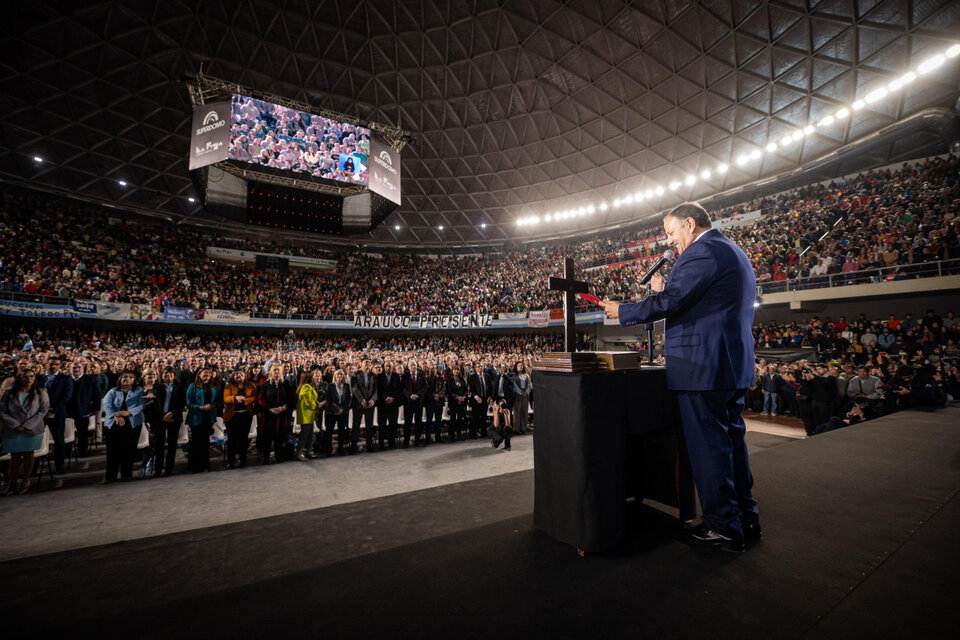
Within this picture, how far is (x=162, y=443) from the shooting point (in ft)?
21.5

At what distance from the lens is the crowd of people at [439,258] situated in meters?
16.0

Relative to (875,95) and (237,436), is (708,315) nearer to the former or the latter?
(237,436)

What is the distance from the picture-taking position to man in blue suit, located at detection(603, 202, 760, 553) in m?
2.24

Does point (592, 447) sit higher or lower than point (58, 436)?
higher

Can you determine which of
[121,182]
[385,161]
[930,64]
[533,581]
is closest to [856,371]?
[533,581]

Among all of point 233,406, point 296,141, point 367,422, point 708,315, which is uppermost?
point 296,141

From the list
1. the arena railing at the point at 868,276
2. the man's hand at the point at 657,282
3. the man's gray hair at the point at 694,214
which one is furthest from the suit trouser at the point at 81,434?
the arena railing at the point at 868,276

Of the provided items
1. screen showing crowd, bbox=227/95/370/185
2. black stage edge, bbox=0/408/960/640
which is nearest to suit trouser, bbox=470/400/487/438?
black stage edge, bbox=0/408/960/640

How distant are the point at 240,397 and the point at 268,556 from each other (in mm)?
5298

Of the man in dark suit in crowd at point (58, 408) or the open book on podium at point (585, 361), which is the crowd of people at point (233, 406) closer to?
the man in dark suit in crowd at point (58, 408)

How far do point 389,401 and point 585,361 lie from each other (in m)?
6.96

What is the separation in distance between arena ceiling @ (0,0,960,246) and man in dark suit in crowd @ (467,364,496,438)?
65.1 feet

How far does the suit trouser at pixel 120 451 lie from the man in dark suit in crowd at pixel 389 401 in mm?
4239

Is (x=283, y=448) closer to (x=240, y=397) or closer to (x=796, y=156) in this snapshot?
(x=240, y=397)
